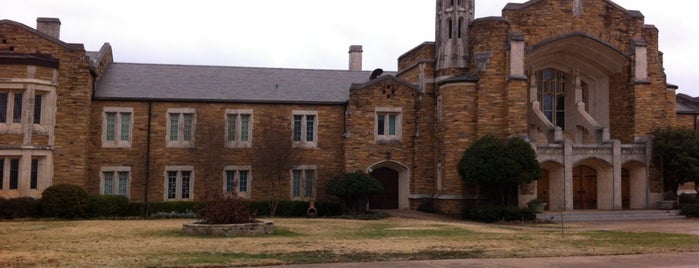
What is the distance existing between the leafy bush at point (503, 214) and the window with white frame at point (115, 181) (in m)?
16.4

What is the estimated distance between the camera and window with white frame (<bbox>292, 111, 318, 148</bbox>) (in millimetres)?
34875

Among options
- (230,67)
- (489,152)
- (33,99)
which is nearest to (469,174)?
(489,152)

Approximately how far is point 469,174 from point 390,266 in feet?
56.5

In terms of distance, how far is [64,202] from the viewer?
2830 centimetres

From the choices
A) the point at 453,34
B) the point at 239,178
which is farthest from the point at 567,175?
the point at 239,178

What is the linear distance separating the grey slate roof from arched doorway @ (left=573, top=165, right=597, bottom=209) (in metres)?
12.2

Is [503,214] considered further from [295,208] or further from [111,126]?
[111,126]

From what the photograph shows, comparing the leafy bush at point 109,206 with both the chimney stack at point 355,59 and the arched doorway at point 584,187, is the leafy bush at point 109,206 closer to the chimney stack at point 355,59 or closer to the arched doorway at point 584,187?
the chimney stack at point 355,59

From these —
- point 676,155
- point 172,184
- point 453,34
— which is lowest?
point 172,184

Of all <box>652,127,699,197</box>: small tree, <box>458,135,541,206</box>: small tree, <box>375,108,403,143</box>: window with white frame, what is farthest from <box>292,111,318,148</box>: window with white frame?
<box>652,127,699,197</box>: small tree

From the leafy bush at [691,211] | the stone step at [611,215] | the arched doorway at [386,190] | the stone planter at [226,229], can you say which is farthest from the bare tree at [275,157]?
the leafy bush at [691,211]

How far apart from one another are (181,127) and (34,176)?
693cm

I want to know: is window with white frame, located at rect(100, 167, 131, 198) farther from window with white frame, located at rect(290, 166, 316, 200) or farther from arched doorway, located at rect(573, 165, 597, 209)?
arched doorway, located at rect(573, 165, 597, 209)

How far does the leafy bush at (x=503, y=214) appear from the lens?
2877 cm
